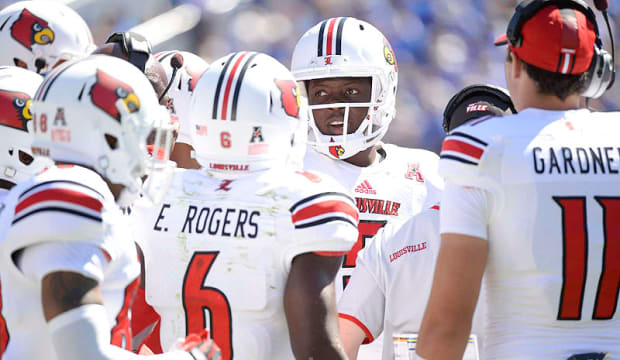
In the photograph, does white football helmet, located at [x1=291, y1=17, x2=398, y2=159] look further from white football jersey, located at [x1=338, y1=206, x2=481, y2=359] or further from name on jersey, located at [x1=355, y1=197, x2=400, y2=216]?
white football jersey, located at [x1=338, y1=206, x2=481, y2=359]

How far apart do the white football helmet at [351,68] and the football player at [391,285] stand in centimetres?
103

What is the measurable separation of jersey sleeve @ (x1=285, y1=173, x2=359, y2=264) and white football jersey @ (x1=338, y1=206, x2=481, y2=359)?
0.33m

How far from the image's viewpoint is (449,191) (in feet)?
5.75

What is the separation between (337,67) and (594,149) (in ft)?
5.76

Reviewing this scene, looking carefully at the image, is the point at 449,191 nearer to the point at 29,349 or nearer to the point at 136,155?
the point at 136,155

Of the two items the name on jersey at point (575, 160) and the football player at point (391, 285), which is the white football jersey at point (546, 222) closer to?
the name on jersey at point (575, 160)

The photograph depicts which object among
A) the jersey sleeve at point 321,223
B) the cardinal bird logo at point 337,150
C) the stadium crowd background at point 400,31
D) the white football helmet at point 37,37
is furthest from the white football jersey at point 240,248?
the stadium crowd background at point 400,31

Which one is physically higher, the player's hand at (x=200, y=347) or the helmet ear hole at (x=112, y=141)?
the helmet ear hole at (x=112, y=141)

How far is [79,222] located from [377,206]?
1816 mm

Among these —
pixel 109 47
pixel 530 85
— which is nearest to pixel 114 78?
pixel 530 85

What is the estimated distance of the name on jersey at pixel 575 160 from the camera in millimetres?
1702

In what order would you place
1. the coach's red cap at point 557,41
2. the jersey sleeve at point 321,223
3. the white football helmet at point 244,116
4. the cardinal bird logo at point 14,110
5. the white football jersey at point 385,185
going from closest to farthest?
the coach's red cap at point 557,41 → the jersey sleeve at point 321,223 → the white football helmet at point 244,116 → the cardinal bird logo at point 14,110 → the white football jersey at point 385,185

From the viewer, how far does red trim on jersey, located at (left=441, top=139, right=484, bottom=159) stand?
1.71 metres

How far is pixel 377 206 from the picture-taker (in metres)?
3.17
